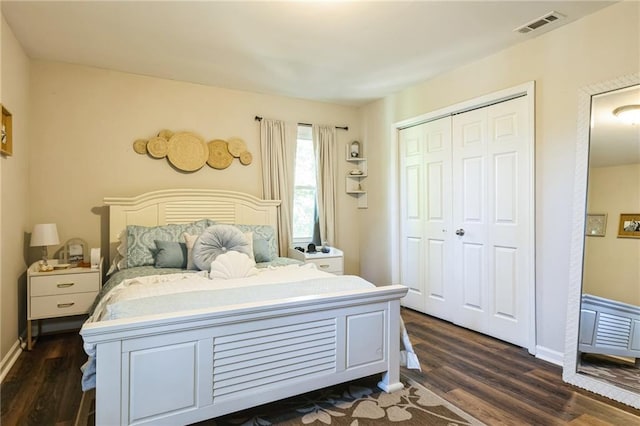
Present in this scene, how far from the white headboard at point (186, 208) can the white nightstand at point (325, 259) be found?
460 mm

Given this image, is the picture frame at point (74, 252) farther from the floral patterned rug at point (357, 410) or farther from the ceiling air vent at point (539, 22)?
the ceiling air vent at point (539, 22)

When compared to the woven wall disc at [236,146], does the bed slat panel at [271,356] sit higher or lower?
lower

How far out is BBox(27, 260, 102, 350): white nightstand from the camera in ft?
9.52

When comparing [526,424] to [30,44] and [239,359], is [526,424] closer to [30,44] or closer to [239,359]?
[239,359]

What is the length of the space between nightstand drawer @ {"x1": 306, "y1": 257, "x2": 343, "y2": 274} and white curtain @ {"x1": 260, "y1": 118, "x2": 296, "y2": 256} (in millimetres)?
485

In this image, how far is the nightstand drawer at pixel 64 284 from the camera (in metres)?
2.91

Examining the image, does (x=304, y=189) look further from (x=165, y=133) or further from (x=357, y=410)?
(x=357, y=410)

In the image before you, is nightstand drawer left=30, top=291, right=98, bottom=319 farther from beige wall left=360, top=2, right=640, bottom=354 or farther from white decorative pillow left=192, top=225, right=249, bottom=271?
beige wall left=360, top=2, right=640, bottom=354

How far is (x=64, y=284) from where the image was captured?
300 cm

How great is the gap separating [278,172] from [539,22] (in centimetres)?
286

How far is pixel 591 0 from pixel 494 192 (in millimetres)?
1508

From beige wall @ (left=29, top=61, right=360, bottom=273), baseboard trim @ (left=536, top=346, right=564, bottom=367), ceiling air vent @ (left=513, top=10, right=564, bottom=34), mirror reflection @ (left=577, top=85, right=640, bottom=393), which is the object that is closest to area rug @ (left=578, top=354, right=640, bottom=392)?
mirror reflection @ (left=577, top=85, right=640, bottom=393)

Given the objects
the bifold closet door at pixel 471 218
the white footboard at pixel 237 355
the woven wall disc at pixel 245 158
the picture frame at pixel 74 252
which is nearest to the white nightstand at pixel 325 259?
the bifold closet door at pixel 471 218

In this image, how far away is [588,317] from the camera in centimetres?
241
